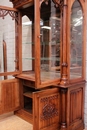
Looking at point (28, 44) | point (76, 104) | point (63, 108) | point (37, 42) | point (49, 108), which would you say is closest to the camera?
point (37, 42)

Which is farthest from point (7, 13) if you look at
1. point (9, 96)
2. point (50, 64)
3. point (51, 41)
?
point (9, 96)

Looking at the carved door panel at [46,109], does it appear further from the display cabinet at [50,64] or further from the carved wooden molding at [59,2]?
the carved wooden molding at [59,2]

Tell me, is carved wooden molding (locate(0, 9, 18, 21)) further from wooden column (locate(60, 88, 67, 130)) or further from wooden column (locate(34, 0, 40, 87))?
wooden column (locate(60, 88, 67, 130))

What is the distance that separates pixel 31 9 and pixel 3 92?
1342 millimetres

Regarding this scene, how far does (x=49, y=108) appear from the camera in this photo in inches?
74.6

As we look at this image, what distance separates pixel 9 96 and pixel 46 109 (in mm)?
794

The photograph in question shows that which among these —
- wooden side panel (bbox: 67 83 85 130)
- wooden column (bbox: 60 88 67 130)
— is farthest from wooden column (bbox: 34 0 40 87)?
wooden side panel (bbox: 67 83 85 130)

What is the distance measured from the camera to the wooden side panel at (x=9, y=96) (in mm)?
2333

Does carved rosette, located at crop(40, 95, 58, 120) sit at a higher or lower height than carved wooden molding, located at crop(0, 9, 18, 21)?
lower

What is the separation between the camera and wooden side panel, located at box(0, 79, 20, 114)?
2.33 m

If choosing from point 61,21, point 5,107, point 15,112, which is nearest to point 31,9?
point 61,21

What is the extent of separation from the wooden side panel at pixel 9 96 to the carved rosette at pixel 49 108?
78 centimetres

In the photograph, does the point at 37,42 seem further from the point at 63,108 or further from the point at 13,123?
the point at 13,123

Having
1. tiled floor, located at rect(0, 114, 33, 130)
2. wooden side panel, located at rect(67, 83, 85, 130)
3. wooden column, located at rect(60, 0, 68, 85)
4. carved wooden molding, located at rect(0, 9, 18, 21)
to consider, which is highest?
carved wooden molding, located at rect(0, 9, 18, 21)
